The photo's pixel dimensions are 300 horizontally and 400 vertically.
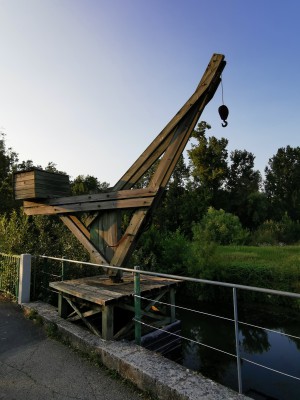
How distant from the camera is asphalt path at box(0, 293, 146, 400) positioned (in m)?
3.11

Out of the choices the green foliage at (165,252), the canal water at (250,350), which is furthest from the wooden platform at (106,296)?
the green foliage at (165,252)

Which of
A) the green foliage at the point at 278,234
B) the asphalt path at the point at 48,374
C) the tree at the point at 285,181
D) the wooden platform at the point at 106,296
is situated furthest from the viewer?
the tree at the point at 285,181

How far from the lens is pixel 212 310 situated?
11352 mm

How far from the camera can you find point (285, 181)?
159 ft

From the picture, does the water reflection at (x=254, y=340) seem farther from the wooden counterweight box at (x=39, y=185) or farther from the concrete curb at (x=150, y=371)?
the wooden counterweight box at (x=39, y=185)

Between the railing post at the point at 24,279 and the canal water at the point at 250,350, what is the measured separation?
3.67m

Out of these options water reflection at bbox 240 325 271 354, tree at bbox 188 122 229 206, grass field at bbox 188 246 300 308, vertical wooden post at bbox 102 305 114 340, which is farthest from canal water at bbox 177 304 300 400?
tree at bbox 188 122 229 206

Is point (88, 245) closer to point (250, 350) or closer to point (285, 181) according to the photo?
point (250, 350)

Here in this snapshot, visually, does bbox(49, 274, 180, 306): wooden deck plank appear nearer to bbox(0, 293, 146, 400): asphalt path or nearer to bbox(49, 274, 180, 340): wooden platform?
bbox(49, 274, 180, 340): wooden platform

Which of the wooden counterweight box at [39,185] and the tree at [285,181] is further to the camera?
the tree at [285,181]

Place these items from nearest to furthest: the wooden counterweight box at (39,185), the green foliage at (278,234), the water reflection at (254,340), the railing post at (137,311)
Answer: the railing post at (137,311) < the wooden counterweight box at (39,185) < the water reflection at (254,340) < the green foliage at (278,234)

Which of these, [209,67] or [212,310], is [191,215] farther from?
[209,67]

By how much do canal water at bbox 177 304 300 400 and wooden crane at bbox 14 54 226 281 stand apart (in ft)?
9.67

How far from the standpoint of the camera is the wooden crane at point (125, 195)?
4895 mm
